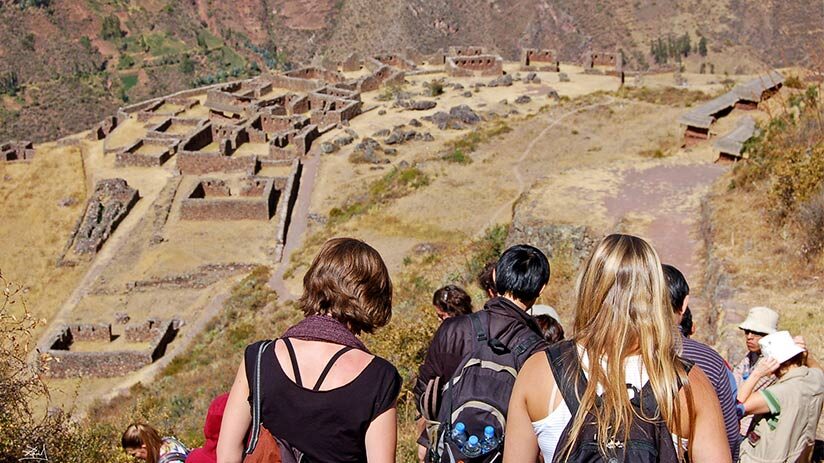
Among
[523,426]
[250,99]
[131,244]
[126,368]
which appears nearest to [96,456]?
[523,426]

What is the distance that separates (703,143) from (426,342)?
1134 centimetres

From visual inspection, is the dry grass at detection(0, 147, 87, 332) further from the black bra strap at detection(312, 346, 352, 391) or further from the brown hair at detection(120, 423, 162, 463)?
the black bra strap at detection(312, 346, 352, 391)

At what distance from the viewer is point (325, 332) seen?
140 inches

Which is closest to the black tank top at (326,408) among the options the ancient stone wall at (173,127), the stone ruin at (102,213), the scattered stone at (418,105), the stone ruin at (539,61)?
the stone ruin at (102,213)

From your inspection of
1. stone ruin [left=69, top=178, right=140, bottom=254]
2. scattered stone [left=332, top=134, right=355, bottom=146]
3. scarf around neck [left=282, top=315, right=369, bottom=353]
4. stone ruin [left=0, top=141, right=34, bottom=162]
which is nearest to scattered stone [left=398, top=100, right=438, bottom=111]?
scattered stone [left=332, top=134, right=355, bottom=146]

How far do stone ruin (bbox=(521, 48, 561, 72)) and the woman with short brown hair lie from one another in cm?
3976

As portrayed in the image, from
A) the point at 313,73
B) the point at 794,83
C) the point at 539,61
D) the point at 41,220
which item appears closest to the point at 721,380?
the point at 794,83

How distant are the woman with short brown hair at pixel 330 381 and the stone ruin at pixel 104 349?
15618 millimetres

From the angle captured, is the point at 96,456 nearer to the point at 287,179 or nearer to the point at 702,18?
the point at 287,179

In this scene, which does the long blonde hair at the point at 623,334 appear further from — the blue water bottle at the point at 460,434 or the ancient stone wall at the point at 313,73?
the ancient stone wall at the point at 313,73

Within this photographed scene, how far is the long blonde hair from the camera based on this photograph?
300 cm

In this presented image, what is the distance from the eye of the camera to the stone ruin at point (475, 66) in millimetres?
41375

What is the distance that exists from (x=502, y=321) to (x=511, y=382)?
38 centimetres

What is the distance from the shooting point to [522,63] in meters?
43.1
